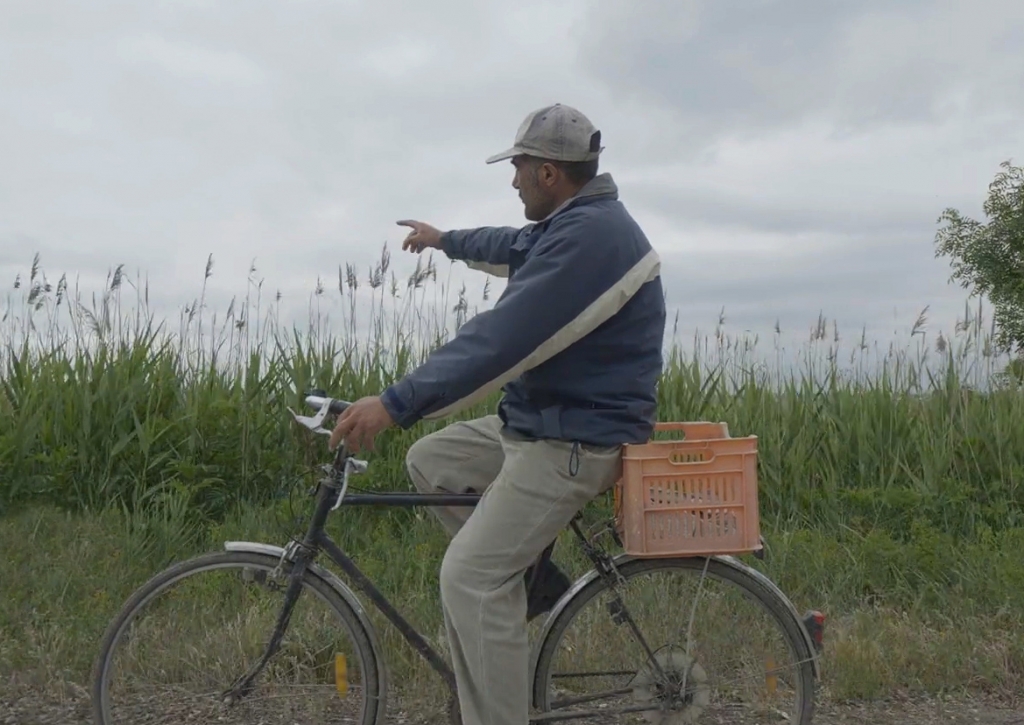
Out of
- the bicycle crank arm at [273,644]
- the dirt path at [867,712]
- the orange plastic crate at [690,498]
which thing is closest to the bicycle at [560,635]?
the bicycle crank arm at [273,644]

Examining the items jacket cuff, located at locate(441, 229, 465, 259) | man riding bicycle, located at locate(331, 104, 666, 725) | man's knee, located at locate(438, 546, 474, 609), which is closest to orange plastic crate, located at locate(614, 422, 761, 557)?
man riding bicycle, located at locate(331, 104, 666, 725)

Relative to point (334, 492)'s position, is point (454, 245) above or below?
above

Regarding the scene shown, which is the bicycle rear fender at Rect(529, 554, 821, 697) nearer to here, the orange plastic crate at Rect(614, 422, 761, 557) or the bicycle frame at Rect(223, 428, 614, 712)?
the bicycle frame at Rect(223, 428, 614, 712)

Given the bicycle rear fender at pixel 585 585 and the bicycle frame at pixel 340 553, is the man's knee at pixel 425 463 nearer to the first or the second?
the bicycle frame at pixel 340 553

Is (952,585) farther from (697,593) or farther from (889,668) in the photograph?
(697,593)

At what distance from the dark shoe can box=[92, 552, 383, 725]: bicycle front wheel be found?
0.57 metres

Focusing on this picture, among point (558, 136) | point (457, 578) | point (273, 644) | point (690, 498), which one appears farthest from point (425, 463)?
point (558, 136)

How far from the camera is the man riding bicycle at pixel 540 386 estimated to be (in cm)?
336

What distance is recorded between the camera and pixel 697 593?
12.8 feet

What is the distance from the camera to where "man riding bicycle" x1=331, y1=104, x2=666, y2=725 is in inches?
132

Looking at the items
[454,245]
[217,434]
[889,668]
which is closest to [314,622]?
[454,245]

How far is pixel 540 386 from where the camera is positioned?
11.8ft

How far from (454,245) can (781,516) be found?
127 inches

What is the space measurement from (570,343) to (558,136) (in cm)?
69
